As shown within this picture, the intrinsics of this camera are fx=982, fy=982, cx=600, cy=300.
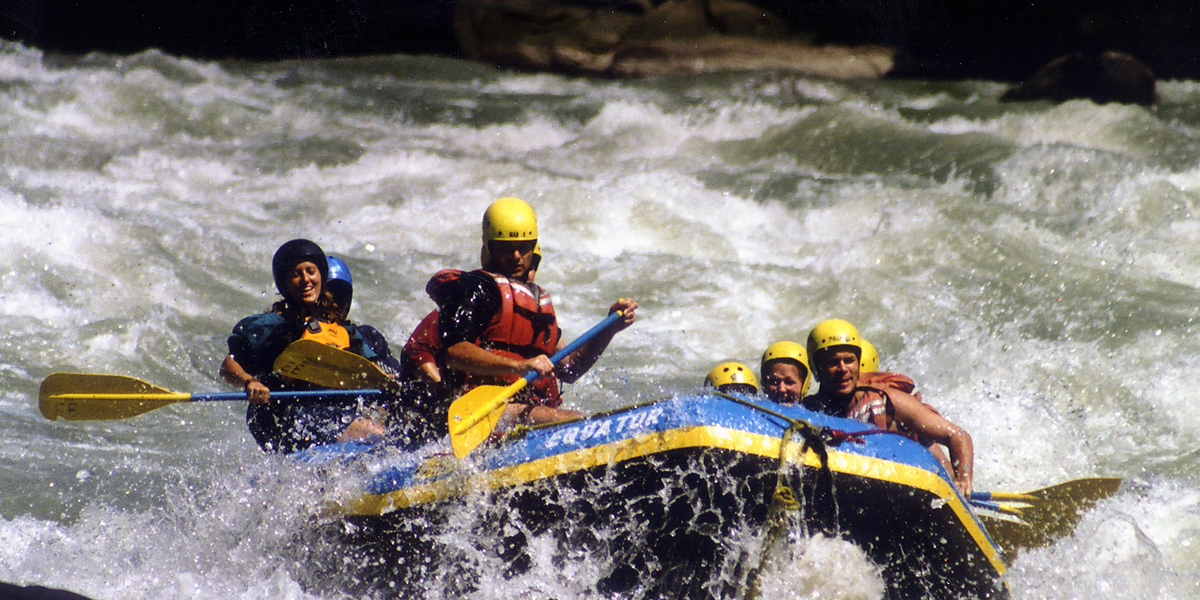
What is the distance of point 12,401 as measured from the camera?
567cm

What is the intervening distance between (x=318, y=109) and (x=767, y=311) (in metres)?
5.64

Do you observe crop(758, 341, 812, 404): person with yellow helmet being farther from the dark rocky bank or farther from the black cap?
the dark rocky bank

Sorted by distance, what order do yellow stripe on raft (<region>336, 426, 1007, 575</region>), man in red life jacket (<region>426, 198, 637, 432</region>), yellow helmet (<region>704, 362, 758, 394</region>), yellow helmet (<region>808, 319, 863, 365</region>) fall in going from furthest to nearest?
yellow helmet (<region>704, 362, 758, 394</region>) → yellow helmet (<region>808, 319, 863, 365</region>) → man in red life jacket (<region>426, 198, 637, 432</region>) → yellow stripe on raft (<region>336, 426, 1007, 575</region>)

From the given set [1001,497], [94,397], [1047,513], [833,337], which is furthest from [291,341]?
[1047,513]

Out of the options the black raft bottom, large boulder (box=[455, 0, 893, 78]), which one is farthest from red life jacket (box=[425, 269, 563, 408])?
large boulder (box=[455, 0, 893, 78])

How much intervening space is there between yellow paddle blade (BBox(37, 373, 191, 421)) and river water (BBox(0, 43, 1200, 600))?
0.49 meters

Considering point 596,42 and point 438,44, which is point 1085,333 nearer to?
point 596,42

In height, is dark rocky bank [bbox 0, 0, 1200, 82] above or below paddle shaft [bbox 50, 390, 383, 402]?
above

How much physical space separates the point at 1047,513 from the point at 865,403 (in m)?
0.87

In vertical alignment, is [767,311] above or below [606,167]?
below

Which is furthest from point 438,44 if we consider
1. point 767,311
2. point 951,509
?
point 951,509

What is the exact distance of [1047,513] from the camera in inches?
156

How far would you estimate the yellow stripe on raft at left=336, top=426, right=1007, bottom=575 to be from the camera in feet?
9.36

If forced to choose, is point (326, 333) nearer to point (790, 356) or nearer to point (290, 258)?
point (290, 258)
